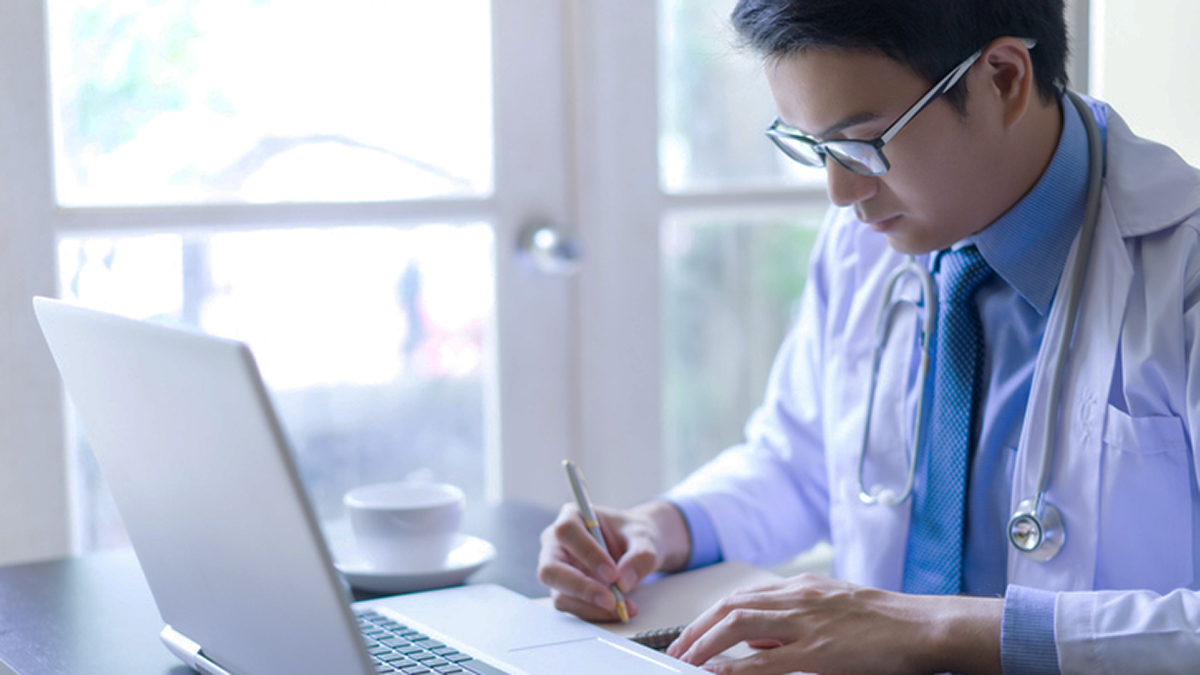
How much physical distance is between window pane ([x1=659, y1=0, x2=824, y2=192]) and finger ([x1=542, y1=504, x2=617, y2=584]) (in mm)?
1054

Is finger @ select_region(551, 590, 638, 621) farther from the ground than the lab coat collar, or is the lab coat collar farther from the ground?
the lab coat collar

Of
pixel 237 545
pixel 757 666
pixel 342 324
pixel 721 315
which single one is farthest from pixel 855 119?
pixel 721 315

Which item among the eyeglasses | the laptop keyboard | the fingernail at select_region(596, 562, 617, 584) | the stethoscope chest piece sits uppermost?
the eyeglasses

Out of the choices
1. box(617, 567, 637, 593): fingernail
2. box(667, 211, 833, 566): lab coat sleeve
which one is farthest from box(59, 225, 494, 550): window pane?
box(617, 567, 637, 593): fingernail

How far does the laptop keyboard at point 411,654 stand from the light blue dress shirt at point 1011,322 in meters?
0.56

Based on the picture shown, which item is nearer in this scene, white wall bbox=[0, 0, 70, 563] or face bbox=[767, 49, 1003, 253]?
face bbox=[767, 49, 1003, 253]

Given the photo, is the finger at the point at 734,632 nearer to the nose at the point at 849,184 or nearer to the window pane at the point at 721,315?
the nose at the point at 849,184

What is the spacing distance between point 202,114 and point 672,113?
31.0 inches

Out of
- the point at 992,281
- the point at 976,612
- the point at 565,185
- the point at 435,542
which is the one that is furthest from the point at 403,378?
the point at 976,612

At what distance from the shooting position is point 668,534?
1.25m

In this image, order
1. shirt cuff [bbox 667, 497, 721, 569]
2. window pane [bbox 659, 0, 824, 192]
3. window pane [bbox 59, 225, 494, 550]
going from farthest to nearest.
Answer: window pane [bbox 659, 0, 824, 192] → window pane [bbox 59, 225, 494, 550] → shirt cuff [bbox 667, 497, 721, 569]

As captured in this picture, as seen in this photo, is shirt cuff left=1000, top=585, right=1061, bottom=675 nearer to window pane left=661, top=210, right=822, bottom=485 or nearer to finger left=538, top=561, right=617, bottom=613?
finger left=538, top=561, right=617, bottom=613

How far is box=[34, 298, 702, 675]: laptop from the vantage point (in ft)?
2.13

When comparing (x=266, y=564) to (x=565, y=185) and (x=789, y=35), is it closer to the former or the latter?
(x=789, y=35)
